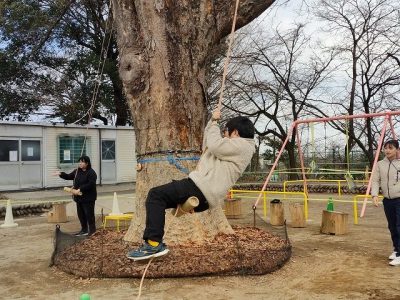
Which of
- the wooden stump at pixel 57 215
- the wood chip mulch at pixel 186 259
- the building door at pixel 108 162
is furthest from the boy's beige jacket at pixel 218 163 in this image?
the building door at pixel 108 162

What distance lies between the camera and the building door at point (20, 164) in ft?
62.9

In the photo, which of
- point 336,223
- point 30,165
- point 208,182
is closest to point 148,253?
point 208,182

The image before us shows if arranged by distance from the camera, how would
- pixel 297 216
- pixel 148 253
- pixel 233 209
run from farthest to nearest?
pixel 233 209 → pixel 297 216 → pixel 148 253

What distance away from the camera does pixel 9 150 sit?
1931cm

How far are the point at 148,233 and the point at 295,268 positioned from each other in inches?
123

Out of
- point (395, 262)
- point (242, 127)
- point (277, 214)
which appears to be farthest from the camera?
point (277, 214)

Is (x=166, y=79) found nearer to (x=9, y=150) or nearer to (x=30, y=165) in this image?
(x=9, y=150)

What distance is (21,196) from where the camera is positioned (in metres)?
18.3

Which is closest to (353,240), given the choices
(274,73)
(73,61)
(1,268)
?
(1,268)

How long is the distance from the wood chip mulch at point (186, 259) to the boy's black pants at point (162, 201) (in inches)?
58.9

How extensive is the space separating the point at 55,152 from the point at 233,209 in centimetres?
1075

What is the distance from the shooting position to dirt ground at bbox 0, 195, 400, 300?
5770 mm

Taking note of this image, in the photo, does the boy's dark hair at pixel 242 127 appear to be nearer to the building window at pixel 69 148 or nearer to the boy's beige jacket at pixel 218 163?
the boy's beige jacket at pixel 218 163

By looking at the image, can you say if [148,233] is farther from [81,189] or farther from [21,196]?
[21,196]
